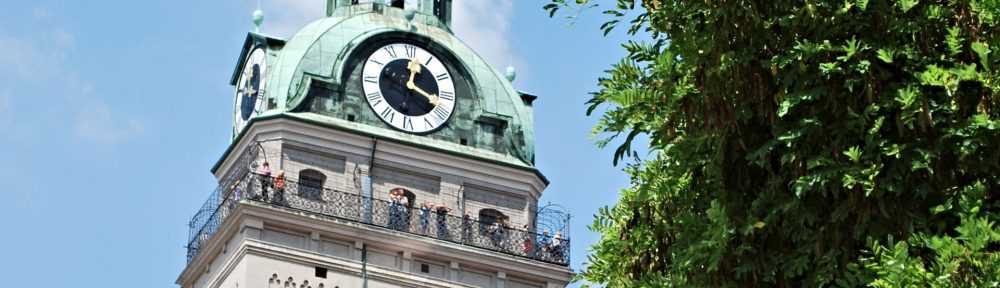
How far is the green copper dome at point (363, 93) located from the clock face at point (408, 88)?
16 cm

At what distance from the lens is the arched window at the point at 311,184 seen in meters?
51.1

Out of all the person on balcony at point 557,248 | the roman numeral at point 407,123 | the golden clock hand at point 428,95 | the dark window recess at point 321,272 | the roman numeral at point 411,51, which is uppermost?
the roman numeral at point 411,51

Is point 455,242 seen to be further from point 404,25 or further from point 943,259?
Result: point 943,259

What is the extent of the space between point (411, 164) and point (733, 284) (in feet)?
94.2

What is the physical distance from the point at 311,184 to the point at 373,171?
157cm

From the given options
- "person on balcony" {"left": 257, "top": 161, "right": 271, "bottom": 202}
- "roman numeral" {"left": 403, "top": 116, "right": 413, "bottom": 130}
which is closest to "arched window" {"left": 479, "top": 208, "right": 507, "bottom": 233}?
"roman numeral" {"left": 403, "top": 116, "right": 413, "bottom": 130}

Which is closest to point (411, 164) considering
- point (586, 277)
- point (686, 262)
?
point (586, 277)

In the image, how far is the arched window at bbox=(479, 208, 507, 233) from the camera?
5322 cm

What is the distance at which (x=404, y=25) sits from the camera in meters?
54.6

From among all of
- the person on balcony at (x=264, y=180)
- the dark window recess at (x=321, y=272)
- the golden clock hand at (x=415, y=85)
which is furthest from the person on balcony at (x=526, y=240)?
the person on balcony at (x=264, y=180)

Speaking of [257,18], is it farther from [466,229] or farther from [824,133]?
[824,133]

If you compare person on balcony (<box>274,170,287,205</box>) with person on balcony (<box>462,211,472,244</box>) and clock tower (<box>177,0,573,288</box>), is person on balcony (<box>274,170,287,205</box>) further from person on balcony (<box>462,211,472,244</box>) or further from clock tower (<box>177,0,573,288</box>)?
person on balcony (<box>462,211,472,244</box>)

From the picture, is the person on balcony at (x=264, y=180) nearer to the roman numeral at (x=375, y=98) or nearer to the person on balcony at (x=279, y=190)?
the person on balcony at (x=279, y=190)

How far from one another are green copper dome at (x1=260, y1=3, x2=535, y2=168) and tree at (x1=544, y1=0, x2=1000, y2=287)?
27.3 m
